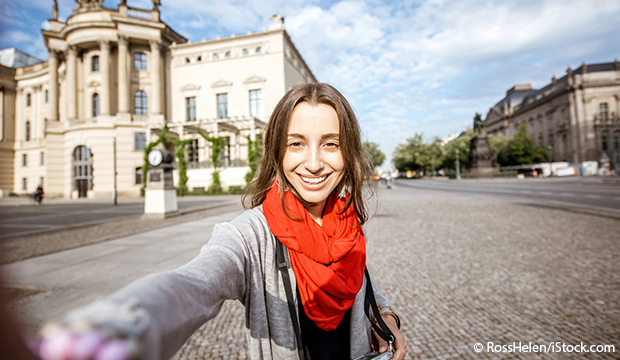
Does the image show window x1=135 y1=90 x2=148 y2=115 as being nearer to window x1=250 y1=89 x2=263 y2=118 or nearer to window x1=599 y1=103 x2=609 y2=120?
window x1=250 y1=89 x2=263 y2=118

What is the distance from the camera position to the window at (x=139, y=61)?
33384 mm

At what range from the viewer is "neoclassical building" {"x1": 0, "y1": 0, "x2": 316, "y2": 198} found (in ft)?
102

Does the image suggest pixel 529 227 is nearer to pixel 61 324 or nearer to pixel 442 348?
pixel 442 348

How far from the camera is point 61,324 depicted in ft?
1.15

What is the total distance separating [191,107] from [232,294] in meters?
37.0

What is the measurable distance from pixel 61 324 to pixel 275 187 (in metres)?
1.19

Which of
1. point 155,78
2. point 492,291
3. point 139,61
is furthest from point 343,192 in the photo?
point 139,61

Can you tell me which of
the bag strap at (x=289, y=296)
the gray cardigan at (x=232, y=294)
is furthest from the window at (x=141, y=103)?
the bag strap at (x=289, y=296)

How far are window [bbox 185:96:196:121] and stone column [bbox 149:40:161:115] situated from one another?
296 centimetres

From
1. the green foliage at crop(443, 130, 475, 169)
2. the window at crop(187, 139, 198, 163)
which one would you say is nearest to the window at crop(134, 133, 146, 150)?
the window at crop(187, 139, 198, 163)

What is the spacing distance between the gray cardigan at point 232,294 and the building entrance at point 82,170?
3930 centimetres

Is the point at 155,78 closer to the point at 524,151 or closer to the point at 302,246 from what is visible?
the point at 302,246

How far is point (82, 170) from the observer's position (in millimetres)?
32875

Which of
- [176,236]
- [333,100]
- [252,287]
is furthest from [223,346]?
[176,236]
